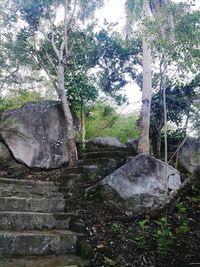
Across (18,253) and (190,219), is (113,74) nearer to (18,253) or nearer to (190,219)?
(190,219)

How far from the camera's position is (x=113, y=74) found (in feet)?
30.2

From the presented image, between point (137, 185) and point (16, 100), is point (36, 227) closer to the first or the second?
point (137, 185)

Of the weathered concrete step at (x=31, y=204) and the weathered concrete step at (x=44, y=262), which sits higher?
the weathered concrete step at (x=31, y=204)

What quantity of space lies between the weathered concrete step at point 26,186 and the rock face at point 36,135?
2.24m

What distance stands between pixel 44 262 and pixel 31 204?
117 centimetres

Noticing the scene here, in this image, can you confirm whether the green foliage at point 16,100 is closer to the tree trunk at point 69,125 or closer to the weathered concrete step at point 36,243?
the tree trunk at point 69,125

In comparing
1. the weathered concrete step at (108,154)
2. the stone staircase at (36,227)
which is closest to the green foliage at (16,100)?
the weathered concrete step at (108,154)

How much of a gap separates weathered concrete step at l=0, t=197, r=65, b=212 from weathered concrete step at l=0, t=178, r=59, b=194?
1.56 ft

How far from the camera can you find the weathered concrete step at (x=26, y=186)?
4160mm

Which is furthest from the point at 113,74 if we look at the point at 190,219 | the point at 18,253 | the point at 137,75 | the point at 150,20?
the point at 18,253

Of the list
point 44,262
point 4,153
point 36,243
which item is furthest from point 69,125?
point 44,262

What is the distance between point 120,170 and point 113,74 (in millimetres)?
5711

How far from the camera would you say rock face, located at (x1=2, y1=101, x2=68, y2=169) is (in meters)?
6.68

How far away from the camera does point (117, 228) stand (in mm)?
3309
